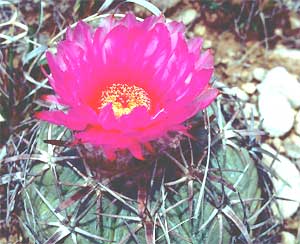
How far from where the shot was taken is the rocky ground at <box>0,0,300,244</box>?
186 centimetres

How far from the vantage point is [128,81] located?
3.86ft

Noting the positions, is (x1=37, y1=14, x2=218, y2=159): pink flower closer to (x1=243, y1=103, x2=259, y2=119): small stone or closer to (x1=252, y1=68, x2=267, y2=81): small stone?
(x1=243, y1=103, x2=259, y2=119): small stone

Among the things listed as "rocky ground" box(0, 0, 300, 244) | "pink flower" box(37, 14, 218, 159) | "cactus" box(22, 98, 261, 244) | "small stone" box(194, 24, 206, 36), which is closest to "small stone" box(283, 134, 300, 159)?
"rocky ground" box(0, 0, 300, 244)

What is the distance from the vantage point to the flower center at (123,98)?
3.77 ft

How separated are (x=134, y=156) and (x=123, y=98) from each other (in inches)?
4.5

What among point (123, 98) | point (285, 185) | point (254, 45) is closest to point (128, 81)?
point (123, 98)

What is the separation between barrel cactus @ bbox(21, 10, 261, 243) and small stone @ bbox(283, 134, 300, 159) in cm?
57

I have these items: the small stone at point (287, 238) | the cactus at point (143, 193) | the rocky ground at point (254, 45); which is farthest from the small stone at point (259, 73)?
the cactus at point (143, 193)

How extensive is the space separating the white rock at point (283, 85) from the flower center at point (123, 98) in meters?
0.80

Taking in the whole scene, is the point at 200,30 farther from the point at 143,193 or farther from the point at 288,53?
the point at 143,193

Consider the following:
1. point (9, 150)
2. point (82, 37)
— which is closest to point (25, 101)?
point (9, 150)

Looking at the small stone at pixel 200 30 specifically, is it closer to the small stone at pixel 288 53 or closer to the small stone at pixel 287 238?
the small stone at pixel 288 53

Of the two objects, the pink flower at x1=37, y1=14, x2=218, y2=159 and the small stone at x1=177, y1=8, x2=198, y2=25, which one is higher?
the pink flower at x1=37, y1=14, x2=218, y2=159

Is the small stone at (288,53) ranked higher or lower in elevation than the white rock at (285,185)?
higher
